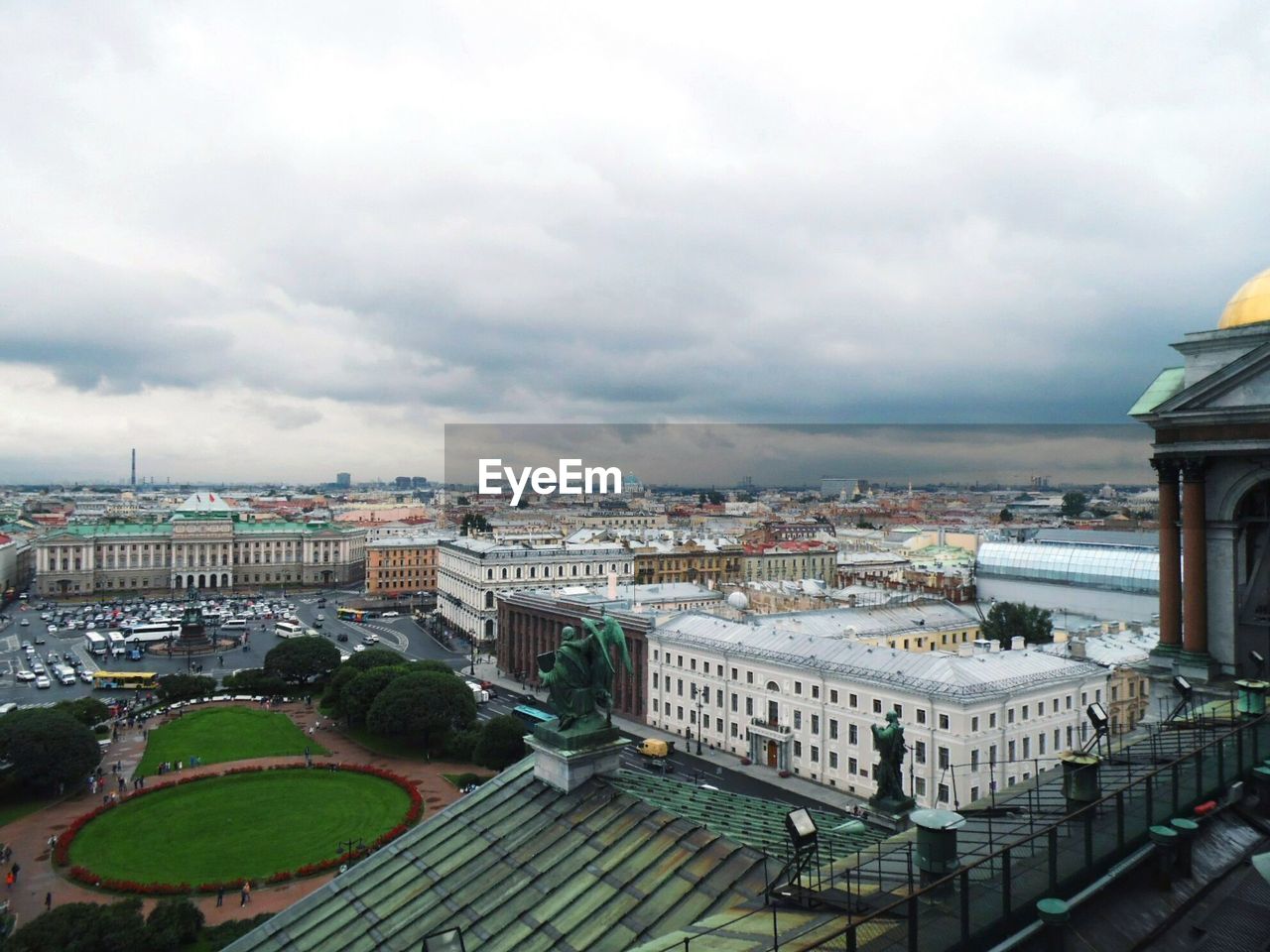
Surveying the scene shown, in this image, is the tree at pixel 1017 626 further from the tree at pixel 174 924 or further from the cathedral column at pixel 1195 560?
the tree at pixel 174 924

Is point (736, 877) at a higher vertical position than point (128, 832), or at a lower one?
higher

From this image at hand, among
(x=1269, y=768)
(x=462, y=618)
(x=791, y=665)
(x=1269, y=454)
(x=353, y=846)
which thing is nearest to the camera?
(x=1269, y=768)

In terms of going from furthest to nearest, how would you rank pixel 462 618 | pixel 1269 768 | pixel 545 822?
pixel 462 618, pixel 545 822, pixel 1269 768

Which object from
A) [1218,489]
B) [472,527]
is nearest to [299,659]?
[1218,489]

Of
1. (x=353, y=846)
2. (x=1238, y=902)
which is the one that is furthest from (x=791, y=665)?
(x=1238, y=902)

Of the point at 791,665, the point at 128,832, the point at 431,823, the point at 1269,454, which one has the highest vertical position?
the point at 1269,454

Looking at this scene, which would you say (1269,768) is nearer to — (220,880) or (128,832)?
(220,880)

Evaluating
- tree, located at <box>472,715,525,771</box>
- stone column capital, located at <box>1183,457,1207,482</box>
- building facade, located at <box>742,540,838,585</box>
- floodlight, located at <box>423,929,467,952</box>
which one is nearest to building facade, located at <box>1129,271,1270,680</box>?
stone column capital, located at <box>1183,457,1207,482</box>
